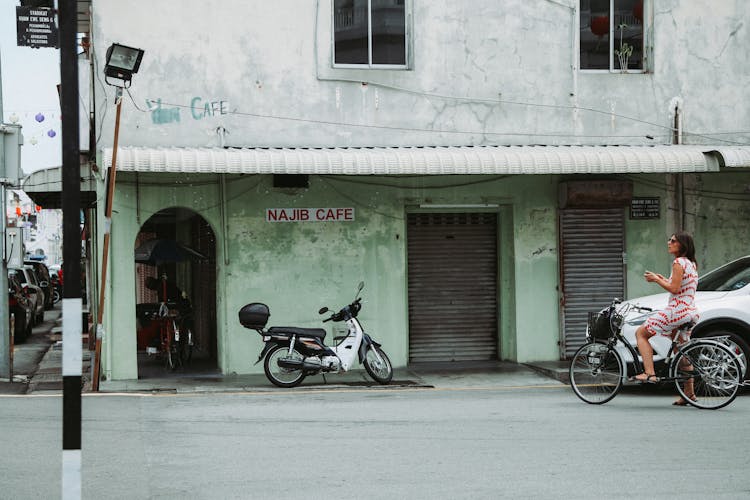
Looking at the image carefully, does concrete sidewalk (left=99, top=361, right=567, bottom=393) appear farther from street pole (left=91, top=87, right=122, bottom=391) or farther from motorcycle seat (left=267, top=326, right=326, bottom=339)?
motorcycle seat (left=267, top=326, right=326, bottom=339)

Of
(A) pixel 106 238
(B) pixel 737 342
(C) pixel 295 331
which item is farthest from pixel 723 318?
(A) pixel 106 238

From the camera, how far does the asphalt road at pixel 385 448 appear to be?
7.17 metres

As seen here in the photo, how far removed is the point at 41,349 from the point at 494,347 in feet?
34.7

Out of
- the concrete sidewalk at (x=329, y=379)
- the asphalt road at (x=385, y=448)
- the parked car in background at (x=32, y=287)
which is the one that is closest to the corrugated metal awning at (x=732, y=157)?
the concrete sidewalk at (x=329, y=379)

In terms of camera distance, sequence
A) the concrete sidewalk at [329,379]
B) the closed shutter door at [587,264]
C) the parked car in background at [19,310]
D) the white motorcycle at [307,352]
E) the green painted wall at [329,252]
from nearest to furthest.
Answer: the white motorcycle at [307,352], the concrete sidewalk at [329,379], the green painted wall at [329,252], the closed shutter door at [587,264], the parked car in background at [19,310]

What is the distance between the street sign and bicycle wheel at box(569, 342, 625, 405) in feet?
31.3

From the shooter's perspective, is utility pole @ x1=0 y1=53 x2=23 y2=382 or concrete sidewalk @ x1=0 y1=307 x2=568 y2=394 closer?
concrete sidewalk @ x1=0 y1=307 x2=568 y2=394

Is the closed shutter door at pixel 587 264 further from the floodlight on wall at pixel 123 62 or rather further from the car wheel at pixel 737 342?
the floodlight on wall at pixel 123 62

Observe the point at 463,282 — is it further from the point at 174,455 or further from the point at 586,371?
the point at 174,455

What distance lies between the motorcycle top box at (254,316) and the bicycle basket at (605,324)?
14.9 ft

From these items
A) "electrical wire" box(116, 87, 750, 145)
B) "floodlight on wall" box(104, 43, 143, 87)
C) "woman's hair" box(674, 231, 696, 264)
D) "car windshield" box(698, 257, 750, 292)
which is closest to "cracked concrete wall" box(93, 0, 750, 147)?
"electrical wire" box(116, 87, 750, 145)

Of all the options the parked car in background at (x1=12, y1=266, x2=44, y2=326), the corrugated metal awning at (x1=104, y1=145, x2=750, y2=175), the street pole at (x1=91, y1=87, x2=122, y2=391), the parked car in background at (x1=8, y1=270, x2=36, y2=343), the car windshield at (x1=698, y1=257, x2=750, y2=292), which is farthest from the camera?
the parked car in background at (x1=12, y1=266, x2=44, y2=326)

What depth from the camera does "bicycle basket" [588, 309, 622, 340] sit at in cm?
1093

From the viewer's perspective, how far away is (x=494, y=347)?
643 inches
